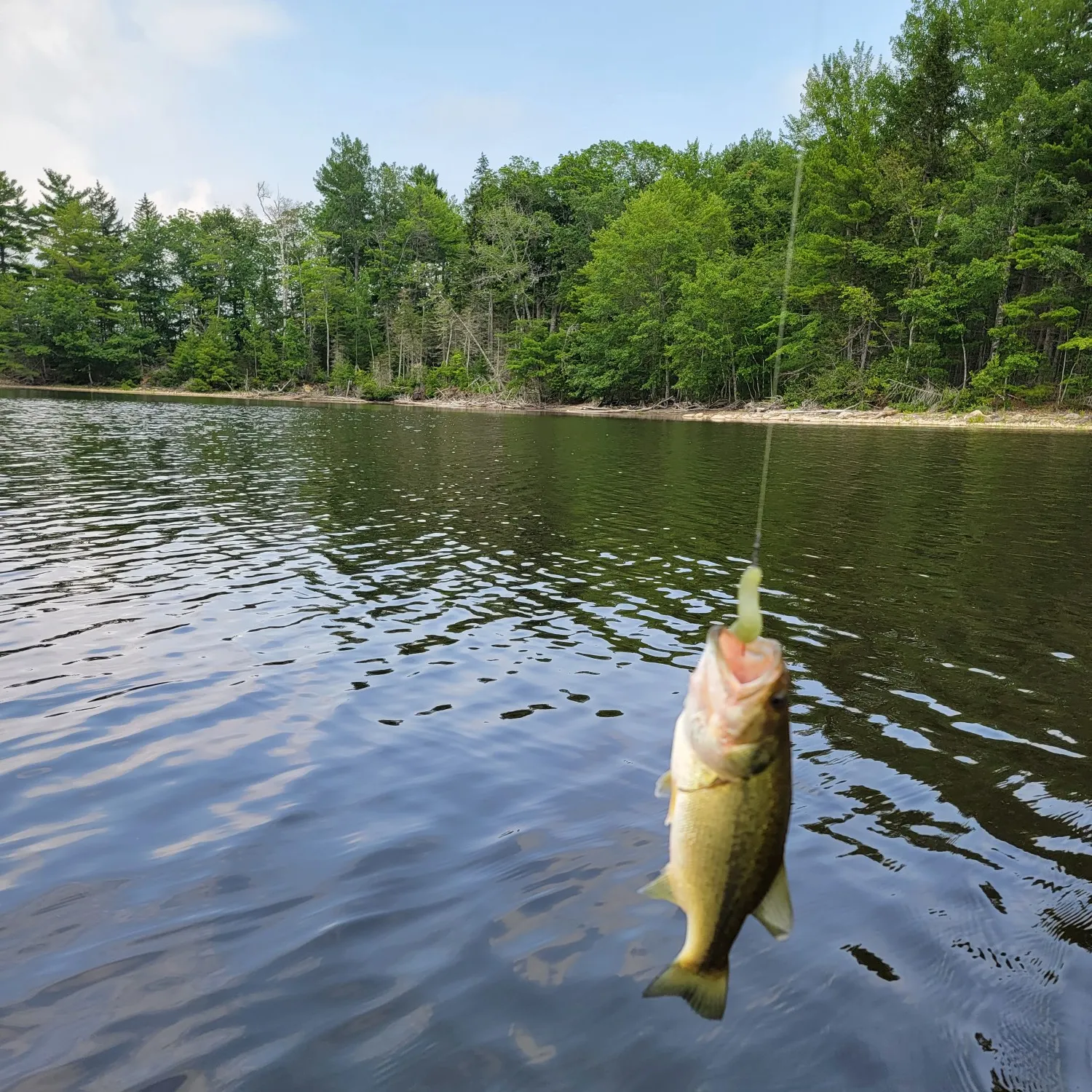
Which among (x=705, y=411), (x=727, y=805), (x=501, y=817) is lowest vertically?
(x=705, y=411)

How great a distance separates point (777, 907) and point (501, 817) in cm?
373

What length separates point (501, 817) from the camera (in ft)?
19.0

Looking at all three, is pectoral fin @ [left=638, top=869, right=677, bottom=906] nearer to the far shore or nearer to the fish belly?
the fish belly

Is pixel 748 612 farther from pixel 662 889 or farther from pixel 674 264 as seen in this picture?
pixel 674 264

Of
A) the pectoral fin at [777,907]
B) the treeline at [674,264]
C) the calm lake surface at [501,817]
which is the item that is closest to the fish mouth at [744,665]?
the pectoral fin at [777,907]

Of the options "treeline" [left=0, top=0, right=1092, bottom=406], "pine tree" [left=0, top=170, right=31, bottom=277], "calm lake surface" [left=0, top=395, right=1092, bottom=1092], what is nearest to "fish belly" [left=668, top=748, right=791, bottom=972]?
"calm lake surface" [left=0, top=395, right=1092, bottom=1092]

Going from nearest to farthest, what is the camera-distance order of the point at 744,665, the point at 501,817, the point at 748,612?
the point at 748,612 < the point at 744,665 < the point at 501,817

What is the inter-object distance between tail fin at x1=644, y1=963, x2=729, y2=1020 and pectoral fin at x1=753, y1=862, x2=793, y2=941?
0.63 ft

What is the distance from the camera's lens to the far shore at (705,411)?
158 ft

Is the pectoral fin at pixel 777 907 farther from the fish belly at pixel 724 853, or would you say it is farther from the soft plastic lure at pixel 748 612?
the soft plastic lure at pixel 748 612

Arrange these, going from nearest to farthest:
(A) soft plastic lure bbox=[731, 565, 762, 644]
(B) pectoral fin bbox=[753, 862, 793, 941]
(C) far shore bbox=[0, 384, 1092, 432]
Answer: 1. (A) soft plastic lure bbox=[731, 565, 762, 644]
2. (B) pectoral fin bbox=[753, 862, 793, 941]
3. (C) far shore bbox=[0, 384, 1092, 432]

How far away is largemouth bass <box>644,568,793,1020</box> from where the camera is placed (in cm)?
202

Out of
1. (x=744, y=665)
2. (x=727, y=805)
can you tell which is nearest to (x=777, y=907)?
(x=727, y=805)

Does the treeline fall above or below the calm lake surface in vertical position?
above
